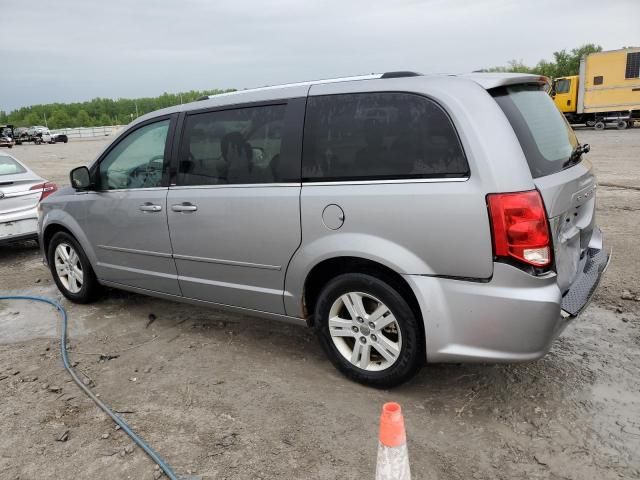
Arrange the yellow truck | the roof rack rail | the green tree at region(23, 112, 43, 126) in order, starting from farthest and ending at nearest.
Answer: the green tree at region(23, 112, 43, 126), the yellow truck, the roof rack rail

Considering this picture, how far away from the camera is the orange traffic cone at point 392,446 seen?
1.71m

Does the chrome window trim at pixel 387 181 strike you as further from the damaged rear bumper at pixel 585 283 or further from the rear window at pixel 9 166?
the rear window at pixel 9 166

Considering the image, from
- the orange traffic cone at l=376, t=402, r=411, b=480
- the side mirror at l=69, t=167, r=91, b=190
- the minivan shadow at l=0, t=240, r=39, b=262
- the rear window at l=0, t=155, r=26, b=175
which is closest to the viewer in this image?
the orange traffic cone at l=376, t=402, r=411, b=480

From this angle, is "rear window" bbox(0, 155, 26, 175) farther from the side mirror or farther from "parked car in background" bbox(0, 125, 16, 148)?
"parked car in background" bbox(0, 125, 16, 148)

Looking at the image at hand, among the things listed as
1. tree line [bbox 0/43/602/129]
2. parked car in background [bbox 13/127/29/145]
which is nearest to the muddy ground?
parked car in background [bbox 13/127/29/145]

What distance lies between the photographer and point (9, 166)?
7.33m

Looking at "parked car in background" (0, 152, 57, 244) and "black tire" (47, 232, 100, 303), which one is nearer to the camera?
"black tire" (47, 232, 100, 303)

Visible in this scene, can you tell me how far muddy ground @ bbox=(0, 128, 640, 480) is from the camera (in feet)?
8.31

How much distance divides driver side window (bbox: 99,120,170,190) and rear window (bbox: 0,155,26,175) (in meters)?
3.70

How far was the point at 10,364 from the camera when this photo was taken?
3793 millimetres

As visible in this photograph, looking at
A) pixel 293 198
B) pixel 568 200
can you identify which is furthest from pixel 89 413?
pixel 568 200

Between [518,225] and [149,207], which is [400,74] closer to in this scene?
[518,225]

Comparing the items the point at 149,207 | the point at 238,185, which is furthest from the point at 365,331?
the point at 149,207

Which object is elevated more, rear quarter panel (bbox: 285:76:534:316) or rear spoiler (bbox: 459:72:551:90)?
rear spoiler (bbox: 459:72:551:90)
